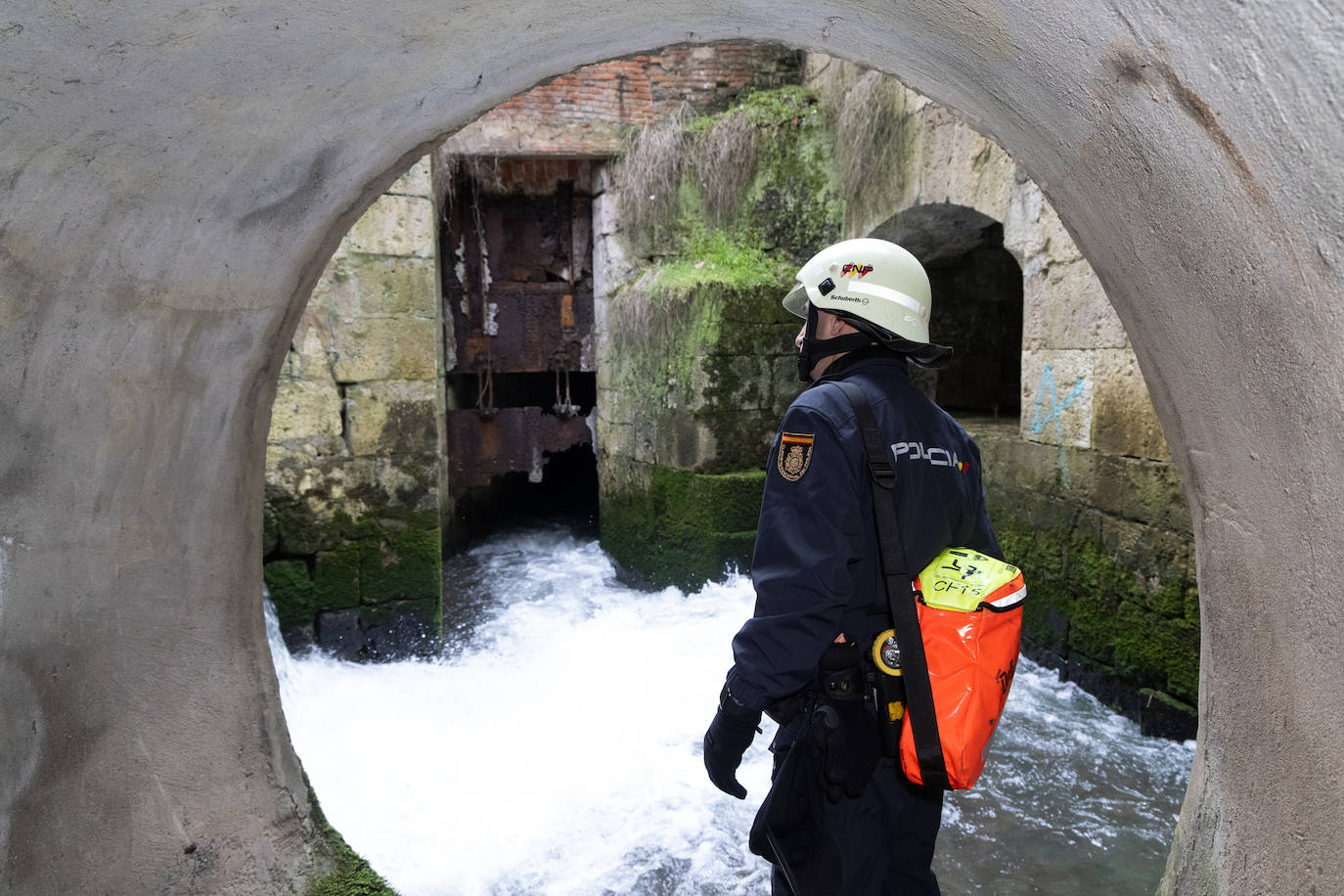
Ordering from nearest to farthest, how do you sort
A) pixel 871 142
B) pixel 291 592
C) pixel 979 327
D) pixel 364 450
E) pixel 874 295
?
pixel 874 295
pixel 291 592
pixel 364 450
pixel 871 142
pixel 979 327

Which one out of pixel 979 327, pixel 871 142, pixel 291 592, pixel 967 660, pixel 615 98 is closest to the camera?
pixel 967 660

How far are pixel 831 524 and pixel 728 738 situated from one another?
1.63ft

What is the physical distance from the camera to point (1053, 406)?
477 cm

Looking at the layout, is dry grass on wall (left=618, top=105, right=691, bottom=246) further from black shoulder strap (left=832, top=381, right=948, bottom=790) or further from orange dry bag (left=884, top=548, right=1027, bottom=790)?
orange dry bag (left=884, top=548, right=1027, bottom=790)

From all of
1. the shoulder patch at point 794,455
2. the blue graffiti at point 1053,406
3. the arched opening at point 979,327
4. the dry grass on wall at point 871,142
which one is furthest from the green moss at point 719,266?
the shoulder patch at point 794,455

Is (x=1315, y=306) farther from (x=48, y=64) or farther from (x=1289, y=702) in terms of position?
(x=48, y=64)

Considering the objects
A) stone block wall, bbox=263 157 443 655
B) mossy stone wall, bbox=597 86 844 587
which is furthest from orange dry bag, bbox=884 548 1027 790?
mossy stone wall, bbox=597 86 844 587

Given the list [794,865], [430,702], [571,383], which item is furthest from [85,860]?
[571,383]

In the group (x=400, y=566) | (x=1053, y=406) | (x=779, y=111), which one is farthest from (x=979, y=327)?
(x=400, y=566)

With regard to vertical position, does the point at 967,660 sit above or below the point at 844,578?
below

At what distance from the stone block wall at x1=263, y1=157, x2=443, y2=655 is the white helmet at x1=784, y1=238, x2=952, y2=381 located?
11.6 feet

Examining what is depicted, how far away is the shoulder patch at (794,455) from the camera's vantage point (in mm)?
1817

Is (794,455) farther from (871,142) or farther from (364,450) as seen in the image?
(871,142)

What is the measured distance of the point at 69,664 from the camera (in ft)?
5.75
